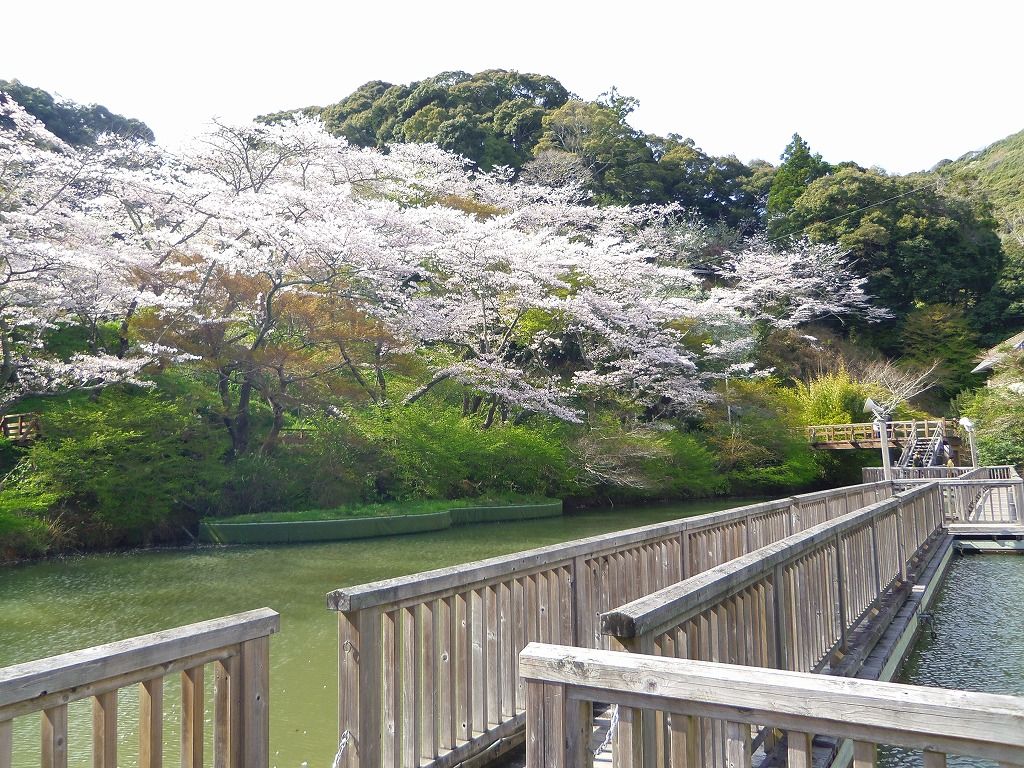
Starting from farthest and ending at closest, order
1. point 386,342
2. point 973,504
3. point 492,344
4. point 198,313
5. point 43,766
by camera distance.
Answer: point 492,344, point 386,342, point 198,313, point 973,504, point 43,766

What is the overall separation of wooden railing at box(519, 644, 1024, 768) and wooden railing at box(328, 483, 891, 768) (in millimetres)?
1018

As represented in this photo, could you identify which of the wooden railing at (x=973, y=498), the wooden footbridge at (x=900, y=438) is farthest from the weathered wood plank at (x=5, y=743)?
the wooden footbridge at (x=900, y=438)

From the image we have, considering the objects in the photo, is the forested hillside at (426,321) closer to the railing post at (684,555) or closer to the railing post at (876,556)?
the railing post at (684,555)

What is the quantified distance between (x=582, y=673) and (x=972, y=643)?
625 centimetres

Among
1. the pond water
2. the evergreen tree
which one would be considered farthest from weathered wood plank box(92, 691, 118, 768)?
the evergreen tree

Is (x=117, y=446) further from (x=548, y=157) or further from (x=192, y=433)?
(x=548, y=157)

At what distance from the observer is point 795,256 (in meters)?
33.1

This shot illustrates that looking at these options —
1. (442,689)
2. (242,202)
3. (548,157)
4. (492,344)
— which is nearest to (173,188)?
(242,202)

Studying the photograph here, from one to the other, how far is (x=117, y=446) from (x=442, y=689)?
507 inches

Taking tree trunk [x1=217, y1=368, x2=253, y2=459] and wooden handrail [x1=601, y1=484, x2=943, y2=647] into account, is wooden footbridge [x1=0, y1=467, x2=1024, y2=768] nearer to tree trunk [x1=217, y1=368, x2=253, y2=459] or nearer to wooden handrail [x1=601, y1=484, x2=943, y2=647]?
wooden handrail [x1=601, y1=484, x2=943, y2=647]

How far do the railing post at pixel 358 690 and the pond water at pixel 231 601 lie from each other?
1.47m

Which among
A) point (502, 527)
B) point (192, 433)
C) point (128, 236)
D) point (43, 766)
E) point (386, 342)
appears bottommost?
point (502, 527)

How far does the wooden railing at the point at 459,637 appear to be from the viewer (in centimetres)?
280

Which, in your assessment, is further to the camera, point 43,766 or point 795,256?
point 795,256
